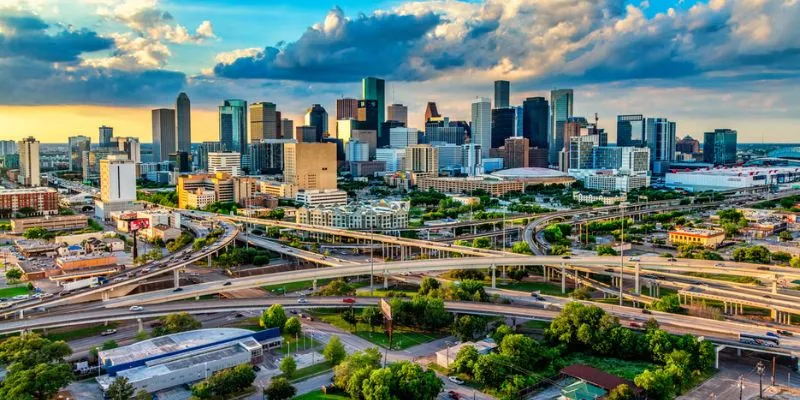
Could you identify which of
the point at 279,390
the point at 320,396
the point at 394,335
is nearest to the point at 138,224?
the point at 394,335

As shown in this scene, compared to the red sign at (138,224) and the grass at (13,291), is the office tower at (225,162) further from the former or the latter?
the grass at (13,291)

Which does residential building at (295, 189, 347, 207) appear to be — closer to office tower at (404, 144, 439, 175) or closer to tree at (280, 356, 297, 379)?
office tower at (404, 144, 439, 175)

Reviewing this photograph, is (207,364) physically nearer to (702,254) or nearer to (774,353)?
(774,353)

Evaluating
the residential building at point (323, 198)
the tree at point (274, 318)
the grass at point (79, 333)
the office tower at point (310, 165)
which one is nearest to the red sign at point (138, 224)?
the grass at point (79, 333)

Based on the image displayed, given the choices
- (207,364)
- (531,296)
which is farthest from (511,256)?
(207,364)

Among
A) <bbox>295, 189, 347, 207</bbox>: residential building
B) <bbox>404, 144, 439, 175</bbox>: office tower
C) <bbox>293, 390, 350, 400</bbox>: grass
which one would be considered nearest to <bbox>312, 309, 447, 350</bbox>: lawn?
<bbox>293, 390, 350, 400</bbox>: grass
